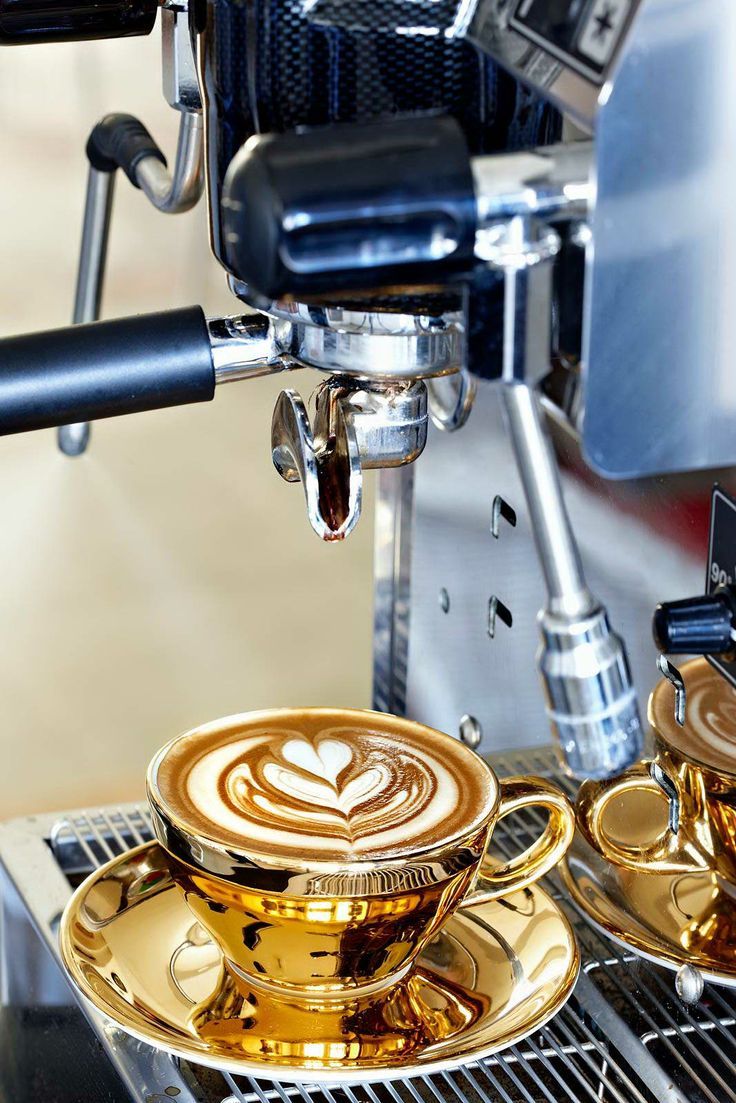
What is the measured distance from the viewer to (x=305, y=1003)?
44cm

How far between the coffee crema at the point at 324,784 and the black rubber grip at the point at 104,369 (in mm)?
113

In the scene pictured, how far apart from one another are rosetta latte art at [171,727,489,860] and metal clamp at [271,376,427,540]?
86 millimetres

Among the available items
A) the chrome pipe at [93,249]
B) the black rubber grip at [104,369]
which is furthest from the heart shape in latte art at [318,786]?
the chrome pipe at [93,249]

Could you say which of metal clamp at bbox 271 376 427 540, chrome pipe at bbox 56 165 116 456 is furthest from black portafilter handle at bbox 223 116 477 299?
chrome pipe at bbox 56 165 116 456

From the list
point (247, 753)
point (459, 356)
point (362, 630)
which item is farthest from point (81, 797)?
point (459, 356)

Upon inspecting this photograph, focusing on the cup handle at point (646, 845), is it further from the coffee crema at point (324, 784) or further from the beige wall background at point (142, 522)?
the beige wall background at point (142, 522)

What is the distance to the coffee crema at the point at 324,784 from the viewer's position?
432 mm

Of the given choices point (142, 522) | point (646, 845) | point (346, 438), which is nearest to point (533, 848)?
point (646, 845)

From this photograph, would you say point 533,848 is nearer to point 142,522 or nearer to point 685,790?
point 685,790

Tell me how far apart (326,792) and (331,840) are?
30mm

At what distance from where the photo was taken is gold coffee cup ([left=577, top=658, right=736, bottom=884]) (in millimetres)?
448

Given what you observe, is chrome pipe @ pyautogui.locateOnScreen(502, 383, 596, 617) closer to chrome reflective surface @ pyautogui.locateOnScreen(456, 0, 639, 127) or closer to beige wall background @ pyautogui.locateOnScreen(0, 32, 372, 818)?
chrome reflective surface @ pyautogui.locateOnScreen(456, 0, 639, 127)

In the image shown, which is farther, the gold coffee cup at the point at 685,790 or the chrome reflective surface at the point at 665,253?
the gold coffee cup at the point at 685,790

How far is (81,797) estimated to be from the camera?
34.7 inches
